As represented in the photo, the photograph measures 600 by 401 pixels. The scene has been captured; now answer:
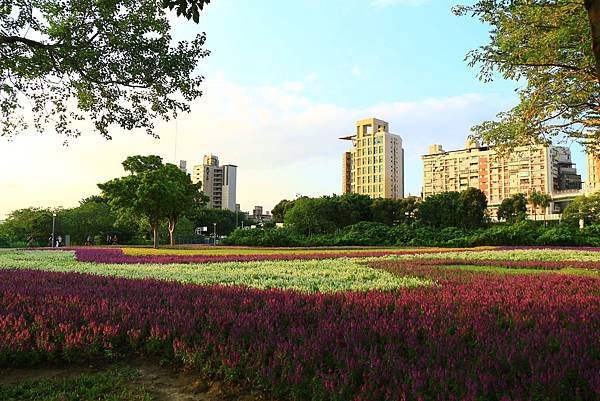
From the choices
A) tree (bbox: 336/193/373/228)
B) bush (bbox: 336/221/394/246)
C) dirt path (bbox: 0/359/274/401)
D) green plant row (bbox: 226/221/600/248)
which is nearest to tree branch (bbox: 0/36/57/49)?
dirt path (bbox: 0/359/274/401)

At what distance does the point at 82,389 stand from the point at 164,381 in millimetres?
675

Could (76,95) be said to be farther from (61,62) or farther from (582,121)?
(582,121)

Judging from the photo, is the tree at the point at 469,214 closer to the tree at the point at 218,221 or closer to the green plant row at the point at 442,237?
the green plant row at the point at 442,237

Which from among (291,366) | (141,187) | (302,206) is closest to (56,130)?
(291,366)

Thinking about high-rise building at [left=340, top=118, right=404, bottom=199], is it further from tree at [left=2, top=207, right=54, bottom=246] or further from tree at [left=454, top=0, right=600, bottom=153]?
tree at [left=454, top=0, right=600, bottom=153]

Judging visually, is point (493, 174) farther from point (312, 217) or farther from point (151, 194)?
point (151, 194)

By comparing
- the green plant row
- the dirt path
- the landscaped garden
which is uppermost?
the green plant row

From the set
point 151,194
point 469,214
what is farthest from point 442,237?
point 469,214

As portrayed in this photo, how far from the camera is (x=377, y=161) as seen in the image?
179 metres

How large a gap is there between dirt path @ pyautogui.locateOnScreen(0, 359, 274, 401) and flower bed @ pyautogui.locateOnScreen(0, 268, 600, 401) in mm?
114

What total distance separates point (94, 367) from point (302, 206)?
63.0 m

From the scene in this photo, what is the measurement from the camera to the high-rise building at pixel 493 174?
513 ft

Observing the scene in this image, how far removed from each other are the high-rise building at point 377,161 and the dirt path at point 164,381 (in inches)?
6774

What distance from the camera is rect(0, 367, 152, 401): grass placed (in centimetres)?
365
